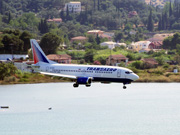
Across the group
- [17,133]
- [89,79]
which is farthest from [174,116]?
[17,133]

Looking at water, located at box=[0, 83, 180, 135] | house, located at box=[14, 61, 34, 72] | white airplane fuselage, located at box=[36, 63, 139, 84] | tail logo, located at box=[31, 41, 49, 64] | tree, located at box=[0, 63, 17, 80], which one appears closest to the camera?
water, located at box=[0, 83, 180, 135]

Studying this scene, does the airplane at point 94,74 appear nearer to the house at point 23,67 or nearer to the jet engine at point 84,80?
the jet engine at point 84,80

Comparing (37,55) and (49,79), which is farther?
(49,79)

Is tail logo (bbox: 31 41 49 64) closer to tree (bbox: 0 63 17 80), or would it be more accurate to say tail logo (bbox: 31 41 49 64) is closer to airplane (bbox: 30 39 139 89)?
airplane (bbox: 30 39 139 89)

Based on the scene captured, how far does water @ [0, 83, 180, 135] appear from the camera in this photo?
108 metres

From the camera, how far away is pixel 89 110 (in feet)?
412

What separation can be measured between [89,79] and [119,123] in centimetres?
1513

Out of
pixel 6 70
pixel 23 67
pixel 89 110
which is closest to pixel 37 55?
pixel 89 110

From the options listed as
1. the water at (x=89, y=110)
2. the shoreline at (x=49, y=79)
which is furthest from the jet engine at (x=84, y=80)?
the shoreline at (x=49, y=79)

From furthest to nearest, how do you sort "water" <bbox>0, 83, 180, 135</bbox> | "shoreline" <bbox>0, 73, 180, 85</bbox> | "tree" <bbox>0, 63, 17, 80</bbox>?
"tree" <bbox>0, 63, 17, 80</bbox>, "shoreline" <bbox>0, 73, 180, 85</bbox>, "water" <bbox>0, 83, 180, 135</bbox>

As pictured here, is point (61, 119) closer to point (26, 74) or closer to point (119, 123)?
point (119, 123)

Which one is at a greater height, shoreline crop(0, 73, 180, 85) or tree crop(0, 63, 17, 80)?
tree crop(0, 63, 17, 80)

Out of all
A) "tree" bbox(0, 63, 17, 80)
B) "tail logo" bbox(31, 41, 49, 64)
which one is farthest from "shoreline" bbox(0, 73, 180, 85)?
"tail logo" bbox(31, 41, 49, 64)

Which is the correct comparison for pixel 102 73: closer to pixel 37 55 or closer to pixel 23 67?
pixel 37 55
